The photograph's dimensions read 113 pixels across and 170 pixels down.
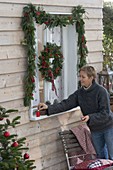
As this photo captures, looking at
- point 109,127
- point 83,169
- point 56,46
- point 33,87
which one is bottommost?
point 83,169

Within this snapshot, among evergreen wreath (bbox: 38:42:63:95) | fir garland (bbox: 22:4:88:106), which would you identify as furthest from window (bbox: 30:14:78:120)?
fir garland (bbox: 22:4:88:106)

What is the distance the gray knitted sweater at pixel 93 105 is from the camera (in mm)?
5891

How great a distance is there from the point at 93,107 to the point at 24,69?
0.96 m

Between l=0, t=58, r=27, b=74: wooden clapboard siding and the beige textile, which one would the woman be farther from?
l=0, t=58, r=27, b=74: wooden clapboard siding

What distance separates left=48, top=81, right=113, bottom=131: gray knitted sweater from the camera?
589 centimetres

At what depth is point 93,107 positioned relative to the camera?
5992 millimetres

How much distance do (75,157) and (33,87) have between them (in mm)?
1252

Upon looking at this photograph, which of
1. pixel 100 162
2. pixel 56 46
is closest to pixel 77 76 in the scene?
pixel 56 46

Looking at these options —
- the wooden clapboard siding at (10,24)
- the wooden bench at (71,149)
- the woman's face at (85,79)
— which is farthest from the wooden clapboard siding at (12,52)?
the wooden bench at (71,149)

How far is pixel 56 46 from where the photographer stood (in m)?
6.10

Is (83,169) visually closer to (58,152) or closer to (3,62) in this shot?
(58,152)

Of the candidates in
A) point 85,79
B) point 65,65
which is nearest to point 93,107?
point 85,79

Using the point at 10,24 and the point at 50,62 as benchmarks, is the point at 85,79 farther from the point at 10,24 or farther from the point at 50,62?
the point at 10,24

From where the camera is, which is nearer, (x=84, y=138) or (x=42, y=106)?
(x=42, y=106)
